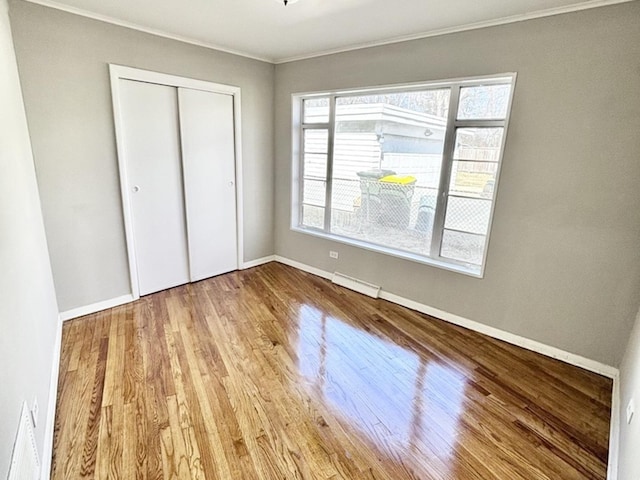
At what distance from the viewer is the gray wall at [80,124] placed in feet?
8.14

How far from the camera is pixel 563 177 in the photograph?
2.36 m

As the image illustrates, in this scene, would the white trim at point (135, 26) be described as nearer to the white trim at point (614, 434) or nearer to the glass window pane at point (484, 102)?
the glass window pane at point (484, 102)

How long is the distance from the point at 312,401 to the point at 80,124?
2.80 meters

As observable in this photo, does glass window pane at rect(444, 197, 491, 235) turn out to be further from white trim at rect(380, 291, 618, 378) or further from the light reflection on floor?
the light reflection on floor

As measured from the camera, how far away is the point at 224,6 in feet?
7.92

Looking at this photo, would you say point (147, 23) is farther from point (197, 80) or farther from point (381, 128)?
point (381, 128)

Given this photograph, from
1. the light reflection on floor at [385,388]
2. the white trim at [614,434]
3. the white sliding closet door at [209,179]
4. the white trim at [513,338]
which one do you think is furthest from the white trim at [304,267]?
the white trim at [614,434]

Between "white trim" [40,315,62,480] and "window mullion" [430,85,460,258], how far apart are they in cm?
299

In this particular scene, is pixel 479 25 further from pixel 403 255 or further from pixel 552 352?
pixel 552 352

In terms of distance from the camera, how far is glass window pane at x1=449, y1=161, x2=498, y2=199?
2734 mm

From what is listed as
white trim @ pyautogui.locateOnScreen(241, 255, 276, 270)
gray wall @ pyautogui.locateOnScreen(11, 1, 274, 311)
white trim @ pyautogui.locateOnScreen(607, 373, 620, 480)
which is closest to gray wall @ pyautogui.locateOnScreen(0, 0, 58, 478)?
gray wall @ pyautogui.locateOnScreen(11, 1, 274, 311)

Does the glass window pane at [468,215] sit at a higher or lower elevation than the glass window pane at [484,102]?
lower

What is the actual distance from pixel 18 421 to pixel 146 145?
2.53 m

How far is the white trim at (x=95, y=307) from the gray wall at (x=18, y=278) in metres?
0.36
